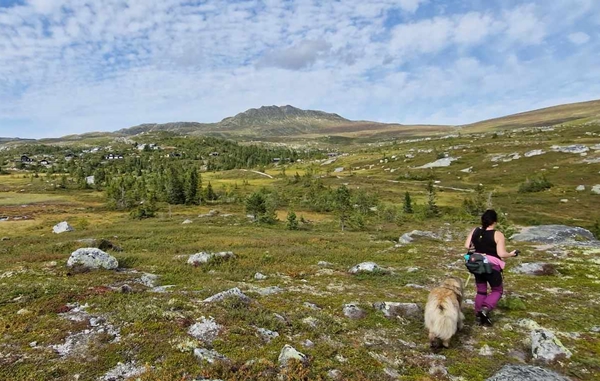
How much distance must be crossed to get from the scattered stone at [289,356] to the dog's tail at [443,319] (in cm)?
419

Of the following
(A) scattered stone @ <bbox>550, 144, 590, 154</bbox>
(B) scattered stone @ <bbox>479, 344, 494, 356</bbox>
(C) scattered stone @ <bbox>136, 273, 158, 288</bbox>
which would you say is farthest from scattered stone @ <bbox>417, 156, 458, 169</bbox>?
(B) scattered stone @ <bbox>479, 344, 494, 356</bbox>

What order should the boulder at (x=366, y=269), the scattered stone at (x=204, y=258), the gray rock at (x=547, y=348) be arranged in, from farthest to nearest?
the scattered stone at (x=204, y=258)
the boulder at (x=366, y=269)
the gray rock at (x=547, y=348)

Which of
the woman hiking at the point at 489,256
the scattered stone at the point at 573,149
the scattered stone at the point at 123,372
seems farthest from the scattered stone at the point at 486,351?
the scattered stone at the point at 573,149

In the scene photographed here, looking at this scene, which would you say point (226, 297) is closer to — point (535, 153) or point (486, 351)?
point (486, 351)

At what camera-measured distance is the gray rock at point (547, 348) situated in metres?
9.73

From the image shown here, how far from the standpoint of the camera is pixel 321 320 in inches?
478

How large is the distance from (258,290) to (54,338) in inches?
318

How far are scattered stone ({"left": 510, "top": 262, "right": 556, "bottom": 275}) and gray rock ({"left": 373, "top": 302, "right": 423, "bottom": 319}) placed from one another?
11299 mm

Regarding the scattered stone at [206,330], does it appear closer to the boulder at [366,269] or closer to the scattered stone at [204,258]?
the boulder at [366,269]

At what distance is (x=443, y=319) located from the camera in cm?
1045

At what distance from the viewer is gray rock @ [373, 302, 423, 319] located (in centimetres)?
1305

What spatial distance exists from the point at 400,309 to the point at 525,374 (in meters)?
4.98

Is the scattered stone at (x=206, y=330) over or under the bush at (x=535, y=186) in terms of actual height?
over

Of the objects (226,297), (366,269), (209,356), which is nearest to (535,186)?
(366,269)
